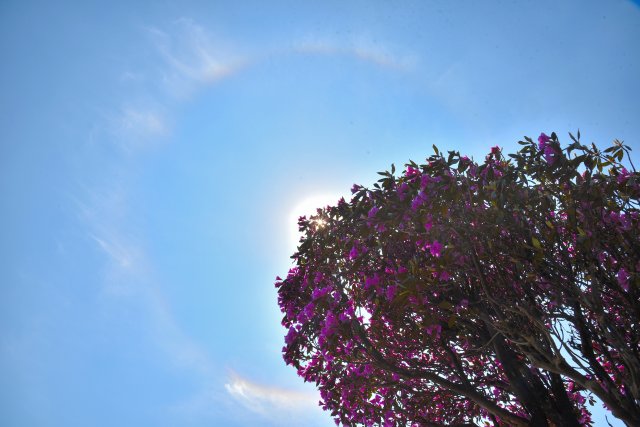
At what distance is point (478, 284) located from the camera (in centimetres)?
585

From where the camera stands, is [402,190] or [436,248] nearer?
[436,248]

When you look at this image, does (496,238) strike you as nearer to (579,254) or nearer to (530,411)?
(579,254)

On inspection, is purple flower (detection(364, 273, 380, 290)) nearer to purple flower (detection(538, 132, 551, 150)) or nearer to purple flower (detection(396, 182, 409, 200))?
purple flower (detection(396, 182, 409, 200))

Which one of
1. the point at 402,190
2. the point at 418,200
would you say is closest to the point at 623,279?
the point at 418,200

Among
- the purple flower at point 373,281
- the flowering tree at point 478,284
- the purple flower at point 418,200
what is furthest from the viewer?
the purple flower at point 373,281

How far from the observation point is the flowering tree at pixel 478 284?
4512 millimetres

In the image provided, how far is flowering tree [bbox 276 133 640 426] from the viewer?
4.51m

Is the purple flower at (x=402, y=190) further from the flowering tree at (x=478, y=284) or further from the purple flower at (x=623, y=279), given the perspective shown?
the purple flower at (x=623, y=279)

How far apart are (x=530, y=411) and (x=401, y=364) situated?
7.54 ft

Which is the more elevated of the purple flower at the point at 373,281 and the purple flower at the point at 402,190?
the purple flower at the point at 402,190

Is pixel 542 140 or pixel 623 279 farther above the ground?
pixel 542 140

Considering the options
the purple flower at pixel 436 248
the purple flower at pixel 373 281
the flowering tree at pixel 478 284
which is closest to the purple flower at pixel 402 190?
the flowering tree at pixel 478 284

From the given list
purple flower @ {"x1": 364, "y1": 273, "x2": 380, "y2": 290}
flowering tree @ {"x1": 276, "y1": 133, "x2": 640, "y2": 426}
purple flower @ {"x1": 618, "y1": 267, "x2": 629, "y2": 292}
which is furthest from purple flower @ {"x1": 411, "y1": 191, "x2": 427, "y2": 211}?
purple flower @ {"x1": 618, "y1": 267, "x2": 629, "y2": 292}

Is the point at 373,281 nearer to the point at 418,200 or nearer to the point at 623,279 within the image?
the point at 418,200
